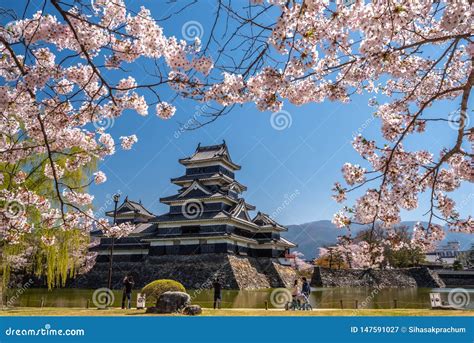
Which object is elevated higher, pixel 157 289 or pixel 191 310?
pixel 157 289

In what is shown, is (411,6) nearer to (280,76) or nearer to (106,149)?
(280,76)

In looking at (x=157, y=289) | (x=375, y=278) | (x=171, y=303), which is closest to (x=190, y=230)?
(x=157, y=289)

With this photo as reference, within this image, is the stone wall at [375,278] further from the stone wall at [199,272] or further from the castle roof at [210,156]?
the castle roof at [210,156]

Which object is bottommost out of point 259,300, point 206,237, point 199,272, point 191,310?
point 191,310

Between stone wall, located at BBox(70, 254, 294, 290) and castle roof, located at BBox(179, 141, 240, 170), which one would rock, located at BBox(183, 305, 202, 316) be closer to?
stone wall, located at BBox(70, 254, 294, 290)

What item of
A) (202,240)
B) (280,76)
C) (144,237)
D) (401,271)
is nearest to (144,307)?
(280,76)

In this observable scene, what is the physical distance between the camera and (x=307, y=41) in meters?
3.54

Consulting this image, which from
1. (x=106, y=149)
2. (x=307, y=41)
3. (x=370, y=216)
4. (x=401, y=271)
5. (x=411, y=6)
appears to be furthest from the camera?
(x=401, y=271)

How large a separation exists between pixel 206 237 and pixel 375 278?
17542mm

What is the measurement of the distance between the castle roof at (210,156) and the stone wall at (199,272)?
29.1 feet

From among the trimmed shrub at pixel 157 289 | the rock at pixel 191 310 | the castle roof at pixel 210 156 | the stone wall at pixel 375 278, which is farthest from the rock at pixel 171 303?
the stone wall at pixel 375 278

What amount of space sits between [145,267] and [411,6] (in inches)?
1106

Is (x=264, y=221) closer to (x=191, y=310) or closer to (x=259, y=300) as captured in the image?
(x=259, y=300)

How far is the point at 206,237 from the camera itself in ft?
89.2
